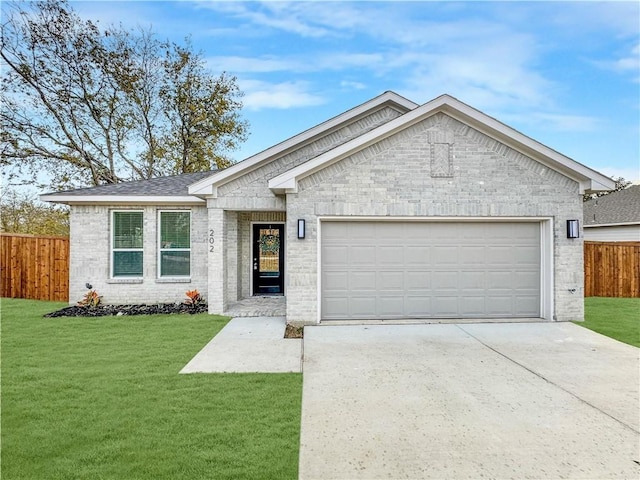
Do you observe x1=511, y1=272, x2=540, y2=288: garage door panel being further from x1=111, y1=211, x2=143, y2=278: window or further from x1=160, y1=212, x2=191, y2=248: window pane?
x1=111, y1=211, x2=143, y2=278: window

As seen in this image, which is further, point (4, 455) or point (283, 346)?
point (283, 346)

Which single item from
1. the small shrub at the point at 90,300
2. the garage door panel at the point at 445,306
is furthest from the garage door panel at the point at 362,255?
the small shrub at the point at 90,300

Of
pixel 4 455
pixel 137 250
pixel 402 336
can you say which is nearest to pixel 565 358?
pixel 402 336

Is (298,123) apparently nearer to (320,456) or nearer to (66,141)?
(66,141)

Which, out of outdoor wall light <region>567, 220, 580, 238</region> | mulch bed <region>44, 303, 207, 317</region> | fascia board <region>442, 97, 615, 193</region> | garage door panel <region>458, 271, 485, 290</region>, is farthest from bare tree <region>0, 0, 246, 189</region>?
outdoor wall light <region>567, 220, 580, 238</region>

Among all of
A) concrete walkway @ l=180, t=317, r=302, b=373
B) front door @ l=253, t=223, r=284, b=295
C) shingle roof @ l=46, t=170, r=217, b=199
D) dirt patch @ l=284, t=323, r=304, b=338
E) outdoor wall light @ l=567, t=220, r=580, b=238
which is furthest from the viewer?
front door @ l=253, t=223, r=284, b=295

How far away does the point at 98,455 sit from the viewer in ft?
10.7

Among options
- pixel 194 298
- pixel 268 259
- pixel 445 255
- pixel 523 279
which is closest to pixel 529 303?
pixel 523 279

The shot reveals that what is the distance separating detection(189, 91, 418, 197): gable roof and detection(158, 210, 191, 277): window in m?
1.81

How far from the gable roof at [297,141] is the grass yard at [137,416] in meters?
4.35

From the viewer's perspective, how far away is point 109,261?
433 inches

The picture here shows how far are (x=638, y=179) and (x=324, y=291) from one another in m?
46.2

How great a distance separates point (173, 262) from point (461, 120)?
886cm

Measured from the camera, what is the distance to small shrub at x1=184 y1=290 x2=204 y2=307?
10.6m
